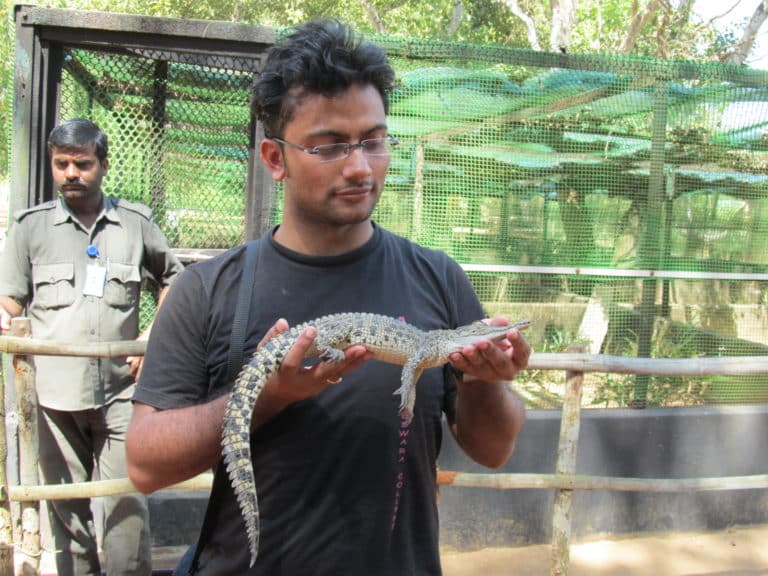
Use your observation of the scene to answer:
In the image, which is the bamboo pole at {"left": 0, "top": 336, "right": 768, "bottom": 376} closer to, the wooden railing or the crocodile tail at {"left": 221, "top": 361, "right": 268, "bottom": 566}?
the wooden railing

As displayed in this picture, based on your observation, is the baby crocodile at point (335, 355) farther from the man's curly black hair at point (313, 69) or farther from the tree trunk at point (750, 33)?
the tree trunk at point (750, 33)

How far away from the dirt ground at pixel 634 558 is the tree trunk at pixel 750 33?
8547mm

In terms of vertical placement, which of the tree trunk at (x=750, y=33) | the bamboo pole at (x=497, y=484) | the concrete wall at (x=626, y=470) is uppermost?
the tree trunk at (x=750, y=33)

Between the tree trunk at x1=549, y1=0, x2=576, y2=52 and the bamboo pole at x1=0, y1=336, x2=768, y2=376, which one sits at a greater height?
the tree trunk at x1=549, y1=0, x2=576, y2=52

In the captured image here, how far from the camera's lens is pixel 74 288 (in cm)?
369

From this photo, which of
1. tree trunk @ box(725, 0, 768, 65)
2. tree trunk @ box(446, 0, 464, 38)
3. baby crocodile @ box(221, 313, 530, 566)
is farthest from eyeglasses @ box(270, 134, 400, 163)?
tree trunk @ box(446, 0, 464, 38)

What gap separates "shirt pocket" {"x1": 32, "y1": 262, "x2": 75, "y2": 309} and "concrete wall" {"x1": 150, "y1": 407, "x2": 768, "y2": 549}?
1.64 metres

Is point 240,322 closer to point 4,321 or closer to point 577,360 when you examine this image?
point 577,360

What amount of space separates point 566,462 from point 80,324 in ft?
8.95

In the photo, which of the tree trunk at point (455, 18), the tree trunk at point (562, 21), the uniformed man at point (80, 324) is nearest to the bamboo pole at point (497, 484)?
the uniformed man at point (80, 324)

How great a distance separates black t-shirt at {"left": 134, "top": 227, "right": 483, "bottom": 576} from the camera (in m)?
1.57

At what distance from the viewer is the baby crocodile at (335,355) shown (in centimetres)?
149

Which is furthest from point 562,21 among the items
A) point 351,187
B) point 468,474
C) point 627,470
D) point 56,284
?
point 351,187

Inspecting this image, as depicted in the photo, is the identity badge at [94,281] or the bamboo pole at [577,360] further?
the identity badge at [94,281]
